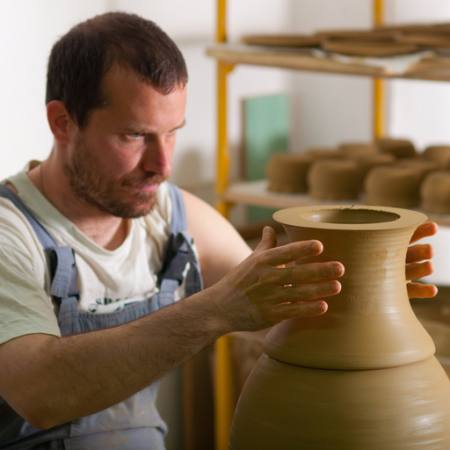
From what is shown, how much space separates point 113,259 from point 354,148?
1.25 metres

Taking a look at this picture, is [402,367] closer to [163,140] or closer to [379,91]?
[163,140]

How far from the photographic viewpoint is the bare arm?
4.42 feet

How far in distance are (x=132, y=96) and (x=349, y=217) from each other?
0.43 metres

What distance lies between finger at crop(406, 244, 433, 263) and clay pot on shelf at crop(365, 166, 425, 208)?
3.34ft

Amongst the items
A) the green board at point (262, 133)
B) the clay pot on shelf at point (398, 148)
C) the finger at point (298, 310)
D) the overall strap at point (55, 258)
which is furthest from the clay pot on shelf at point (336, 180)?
the finger at point (298, 310)

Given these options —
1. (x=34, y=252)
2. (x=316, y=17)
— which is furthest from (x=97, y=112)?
(x=316, y=17)

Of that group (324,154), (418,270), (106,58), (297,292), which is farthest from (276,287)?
(324,154)

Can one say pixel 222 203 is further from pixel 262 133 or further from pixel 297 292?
pixel 297 292

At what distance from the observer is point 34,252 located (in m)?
1.71

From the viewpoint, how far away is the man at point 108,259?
150 cm

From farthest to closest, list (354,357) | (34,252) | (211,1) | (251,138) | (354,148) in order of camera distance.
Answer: (251,138) → (211,1) → (354,148) → (34,252) → (354,357)

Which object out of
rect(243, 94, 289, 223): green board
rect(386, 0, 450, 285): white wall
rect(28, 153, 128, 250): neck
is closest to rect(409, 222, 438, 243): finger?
rect(28, 153, 128, 250): neck

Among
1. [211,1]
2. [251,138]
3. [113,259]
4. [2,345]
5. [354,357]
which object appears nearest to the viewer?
[354,357]

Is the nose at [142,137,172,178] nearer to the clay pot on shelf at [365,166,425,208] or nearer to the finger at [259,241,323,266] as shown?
the finger at [259,241,323,266]
